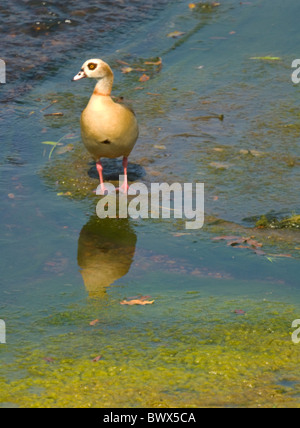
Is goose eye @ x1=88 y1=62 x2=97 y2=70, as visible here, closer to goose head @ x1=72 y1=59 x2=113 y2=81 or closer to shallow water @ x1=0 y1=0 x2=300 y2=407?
goose head @ x1=72 y1=59 x2=113 y2=81

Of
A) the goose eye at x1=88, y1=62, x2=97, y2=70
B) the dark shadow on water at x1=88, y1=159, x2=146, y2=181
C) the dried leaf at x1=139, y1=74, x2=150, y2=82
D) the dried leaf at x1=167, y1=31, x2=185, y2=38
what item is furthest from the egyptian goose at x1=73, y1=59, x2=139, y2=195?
the dried leaf at x1=167, y1=31, x2=185, y2=38

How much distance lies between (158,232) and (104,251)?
2.00ft

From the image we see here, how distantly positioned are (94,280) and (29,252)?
0.78m

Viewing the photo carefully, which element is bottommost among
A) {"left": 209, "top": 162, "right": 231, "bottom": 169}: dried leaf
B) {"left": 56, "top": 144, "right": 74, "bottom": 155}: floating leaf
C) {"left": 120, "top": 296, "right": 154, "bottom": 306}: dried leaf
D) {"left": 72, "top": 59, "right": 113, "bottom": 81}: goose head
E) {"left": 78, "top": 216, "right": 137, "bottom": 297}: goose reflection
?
{"left": 78, "top": 216, "right": 137, "bottom": 297}: goose reflection

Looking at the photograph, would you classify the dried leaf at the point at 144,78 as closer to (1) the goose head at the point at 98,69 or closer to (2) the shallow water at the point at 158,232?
(2) the shallow water at the point at 158,232

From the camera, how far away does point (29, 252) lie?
663 cm

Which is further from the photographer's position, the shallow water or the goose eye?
the goose eye

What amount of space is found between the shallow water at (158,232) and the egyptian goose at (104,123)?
1.87 feet

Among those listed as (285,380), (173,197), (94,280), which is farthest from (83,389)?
(173,197)

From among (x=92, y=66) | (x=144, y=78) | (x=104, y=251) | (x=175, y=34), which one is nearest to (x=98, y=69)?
(x=92, y=66)

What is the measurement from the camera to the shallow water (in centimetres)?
475

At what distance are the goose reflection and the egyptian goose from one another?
79 centimetres

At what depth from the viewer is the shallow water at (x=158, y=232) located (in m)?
4.75

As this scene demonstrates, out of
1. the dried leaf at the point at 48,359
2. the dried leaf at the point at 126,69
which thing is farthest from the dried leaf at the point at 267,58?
the dried leaf at the point at 48,359
